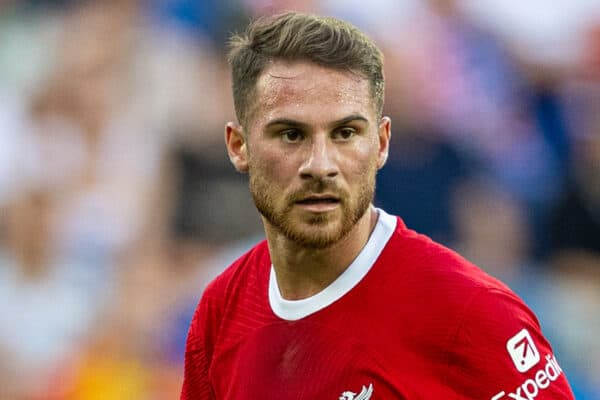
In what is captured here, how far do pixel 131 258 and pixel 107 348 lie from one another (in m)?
0.54

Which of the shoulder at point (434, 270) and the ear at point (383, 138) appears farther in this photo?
the ear at point (383, 138)

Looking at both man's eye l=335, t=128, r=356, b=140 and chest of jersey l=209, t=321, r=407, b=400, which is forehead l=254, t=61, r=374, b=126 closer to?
man's eye l=335, t=128, r=356, b=140

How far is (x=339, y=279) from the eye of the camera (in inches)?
123

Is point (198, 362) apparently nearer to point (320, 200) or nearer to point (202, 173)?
point (320, 200)

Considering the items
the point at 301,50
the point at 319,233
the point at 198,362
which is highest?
the point at 301,50

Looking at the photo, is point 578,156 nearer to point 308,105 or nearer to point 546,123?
point 546,123

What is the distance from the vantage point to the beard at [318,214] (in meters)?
2.96

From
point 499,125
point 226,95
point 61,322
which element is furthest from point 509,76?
point 61,322

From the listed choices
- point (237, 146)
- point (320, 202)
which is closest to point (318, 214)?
point (320, 202)

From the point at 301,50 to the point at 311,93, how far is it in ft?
0.50

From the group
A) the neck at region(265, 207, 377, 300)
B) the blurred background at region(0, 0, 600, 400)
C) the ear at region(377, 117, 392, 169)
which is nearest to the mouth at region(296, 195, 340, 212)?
the neck at region(265, 207, 377, 300)

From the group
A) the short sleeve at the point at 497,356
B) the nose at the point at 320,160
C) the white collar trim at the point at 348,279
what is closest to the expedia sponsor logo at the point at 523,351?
the short sleeve at the point at 497,356

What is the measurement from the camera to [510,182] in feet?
19.9

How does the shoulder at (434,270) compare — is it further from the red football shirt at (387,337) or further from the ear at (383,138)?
the ear at (383,138)
